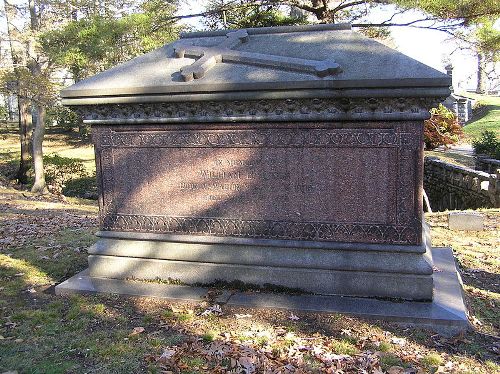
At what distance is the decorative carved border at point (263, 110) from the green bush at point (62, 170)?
1780 centimetres

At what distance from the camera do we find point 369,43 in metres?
4.78

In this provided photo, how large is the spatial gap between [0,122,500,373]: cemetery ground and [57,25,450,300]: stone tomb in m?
0.52

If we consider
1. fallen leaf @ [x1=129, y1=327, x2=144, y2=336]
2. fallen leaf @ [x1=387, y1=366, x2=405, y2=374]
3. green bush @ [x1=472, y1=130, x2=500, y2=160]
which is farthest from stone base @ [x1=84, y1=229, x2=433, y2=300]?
green bush @ [x1=472, y1=130, x2=500, y2=160]

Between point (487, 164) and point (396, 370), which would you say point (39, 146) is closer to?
point (396, 370)

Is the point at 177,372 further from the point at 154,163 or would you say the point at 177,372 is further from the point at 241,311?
the point at 154,163

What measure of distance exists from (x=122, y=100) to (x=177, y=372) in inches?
106

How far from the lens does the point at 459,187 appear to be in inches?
607

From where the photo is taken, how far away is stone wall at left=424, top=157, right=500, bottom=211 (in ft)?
42.8

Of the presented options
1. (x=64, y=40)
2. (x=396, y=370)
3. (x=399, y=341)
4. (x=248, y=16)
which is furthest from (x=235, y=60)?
(x=64, y=40)

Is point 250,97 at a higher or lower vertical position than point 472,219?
higher

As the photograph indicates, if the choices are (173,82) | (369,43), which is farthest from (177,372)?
(369,43)

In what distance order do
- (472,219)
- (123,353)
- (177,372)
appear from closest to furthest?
(177,372) → (123,353) → (472,219)

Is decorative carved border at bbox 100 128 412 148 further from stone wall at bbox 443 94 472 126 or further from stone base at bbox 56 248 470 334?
stone wall at bbox 443 94 472 126

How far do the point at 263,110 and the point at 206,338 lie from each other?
213cm
